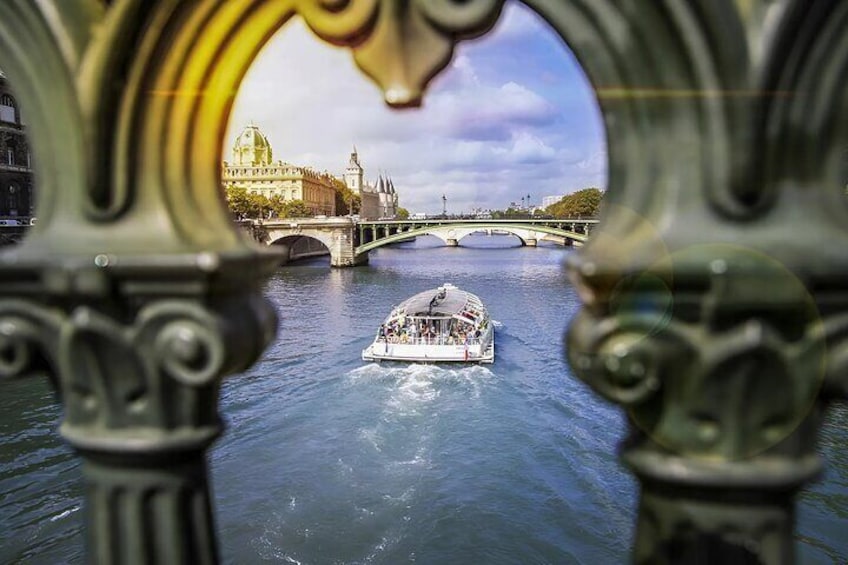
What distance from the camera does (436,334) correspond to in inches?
805

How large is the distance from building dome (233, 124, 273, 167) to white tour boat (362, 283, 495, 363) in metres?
76.0

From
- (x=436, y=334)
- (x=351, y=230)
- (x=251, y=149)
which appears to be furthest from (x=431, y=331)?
(x=251, y=149)

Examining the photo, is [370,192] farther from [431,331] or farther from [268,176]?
[431,331]

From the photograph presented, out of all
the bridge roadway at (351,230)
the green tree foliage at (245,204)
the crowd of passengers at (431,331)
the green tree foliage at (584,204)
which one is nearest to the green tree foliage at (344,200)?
the green tree foliage at (245,204)

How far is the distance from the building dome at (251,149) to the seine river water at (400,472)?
78.7 metres

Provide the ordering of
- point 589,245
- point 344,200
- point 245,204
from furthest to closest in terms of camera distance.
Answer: point 344,200
point 245,204
point 589,245

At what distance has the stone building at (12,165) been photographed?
103 feet

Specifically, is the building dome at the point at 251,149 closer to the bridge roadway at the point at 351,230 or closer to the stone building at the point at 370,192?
the stone building at the point at 370,192

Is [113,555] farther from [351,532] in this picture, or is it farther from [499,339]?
[499,339]

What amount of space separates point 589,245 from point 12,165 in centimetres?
3837

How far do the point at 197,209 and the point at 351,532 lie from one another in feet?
31.3

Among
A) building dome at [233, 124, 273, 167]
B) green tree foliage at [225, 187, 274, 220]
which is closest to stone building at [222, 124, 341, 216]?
building dome at [233, 124, 273, 167]

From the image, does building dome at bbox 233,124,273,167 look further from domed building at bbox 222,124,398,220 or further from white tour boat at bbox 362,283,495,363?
white tour boat at bbox 362,283,495,363

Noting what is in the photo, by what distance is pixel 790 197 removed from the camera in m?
1.10
